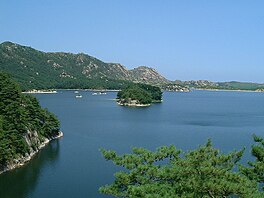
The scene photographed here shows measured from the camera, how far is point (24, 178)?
77.1 ft

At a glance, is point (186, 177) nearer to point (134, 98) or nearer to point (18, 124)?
point (18, 124)

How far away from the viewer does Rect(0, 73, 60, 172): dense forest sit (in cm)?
2503

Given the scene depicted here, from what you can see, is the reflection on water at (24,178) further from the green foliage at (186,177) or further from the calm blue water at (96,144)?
the green foliage at (186,177)

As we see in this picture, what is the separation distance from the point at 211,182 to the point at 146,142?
3101 cm

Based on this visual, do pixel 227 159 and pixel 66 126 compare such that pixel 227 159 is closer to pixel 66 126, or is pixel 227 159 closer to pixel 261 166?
pixel 261 166

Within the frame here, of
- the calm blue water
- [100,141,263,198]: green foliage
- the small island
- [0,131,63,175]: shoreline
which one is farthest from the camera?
the small island

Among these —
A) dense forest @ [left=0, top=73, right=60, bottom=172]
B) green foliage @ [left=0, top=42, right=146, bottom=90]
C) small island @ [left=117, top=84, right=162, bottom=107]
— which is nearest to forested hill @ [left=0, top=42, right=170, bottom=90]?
green foliage @ [left=0, top=42, right=146, bottom=90]

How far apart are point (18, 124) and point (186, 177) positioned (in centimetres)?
2224

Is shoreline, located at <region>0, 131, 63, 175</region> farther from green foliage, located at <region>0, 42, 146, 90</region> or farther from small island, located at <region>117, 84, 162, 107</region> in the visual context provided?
green foliage, located at <region>0, 42, 146, 90</region>

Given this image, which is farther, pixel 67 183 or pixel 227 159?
pixel 67 183

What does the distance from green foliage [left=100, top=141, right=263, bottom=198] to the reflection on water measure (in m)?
12.7

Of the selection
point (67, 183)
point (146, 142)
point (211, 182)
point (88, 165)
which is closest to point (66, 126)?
point (146, 142)

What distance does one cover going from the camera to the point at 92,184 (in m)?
22.3

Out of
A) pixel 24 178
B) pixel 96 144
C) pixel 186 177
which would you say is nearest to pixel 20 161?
pixel 24 178
